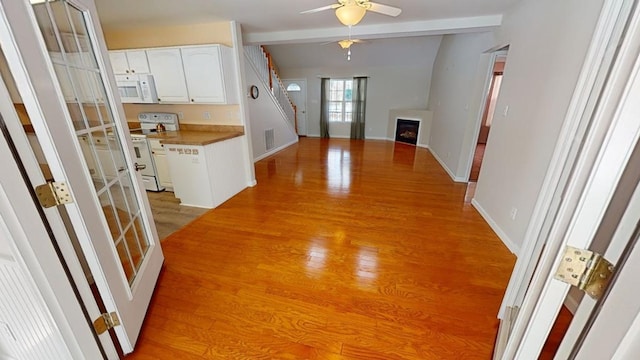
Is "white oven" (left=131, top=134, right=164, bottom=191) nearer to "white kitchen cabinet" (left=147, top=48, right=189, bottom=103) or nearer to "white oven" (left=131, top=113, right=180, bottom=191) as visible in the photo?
"white oven" (left=131, top=113, right=180, bottom=191)

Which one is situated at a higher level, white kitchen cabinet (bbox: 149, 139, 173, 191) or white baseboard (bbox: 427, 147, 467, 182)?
white kitchen cabinet (bbox: 149, 139, 173, 191)

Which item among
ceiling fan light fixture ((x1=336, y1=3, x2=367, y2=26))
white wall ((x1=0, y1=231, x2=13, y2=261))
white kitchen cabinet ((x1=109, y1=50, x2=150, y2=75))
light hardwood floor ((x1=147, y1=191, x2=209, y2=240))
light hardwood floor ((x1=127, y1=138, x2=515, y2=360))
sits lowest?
light hardwood floor ((x1=127, y1=138, x2=515, y2=360))

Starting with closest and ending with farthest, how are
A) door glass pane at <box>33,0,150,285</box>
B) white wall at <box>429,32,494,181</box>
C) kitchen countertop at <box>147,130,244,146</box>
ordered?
1. door glass pane at <box>33,0,150,285</box>
2. kitchen countertop at <box>147,130,244,146</box>
3. white wall at <box>429,32,494,181</box>

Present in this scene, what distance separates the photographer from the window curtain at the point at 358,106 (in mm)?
7855

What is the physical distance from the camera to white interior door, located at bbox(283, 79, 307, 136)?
8422mm

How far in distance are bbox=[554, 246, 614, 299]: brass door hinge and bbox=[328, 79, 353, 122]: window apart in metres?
8.09

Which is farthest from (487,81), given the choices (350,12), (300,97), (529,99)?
(300,97)

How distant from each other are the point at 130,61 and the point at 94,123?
9.61 feet

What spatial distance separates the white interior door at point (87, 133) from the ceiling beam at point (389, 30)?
2.75 metres

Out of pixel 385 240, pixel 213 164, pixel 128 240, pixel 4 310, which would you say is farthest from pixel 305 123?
pixel 4 310

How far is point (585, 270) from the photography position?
68 cm

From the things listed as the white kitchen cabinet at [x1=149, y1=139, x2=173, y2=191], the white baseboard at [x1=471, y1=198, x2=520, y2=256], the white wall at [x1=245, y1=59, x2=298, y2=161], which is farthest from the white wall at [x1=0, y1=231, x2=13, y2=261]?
the white wall at [x1=245, y1=59, x2=298, y2=161]

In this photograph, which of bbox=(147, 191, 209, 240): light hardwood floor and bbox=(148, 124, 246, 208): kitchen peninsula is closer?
bbox=(147, 191, 209, 240): light hardwood floor

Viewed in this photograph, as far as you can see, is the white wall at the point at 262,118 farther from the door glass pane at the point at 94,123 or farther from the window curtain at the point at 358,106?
the door glass pane at the point at 94,123
